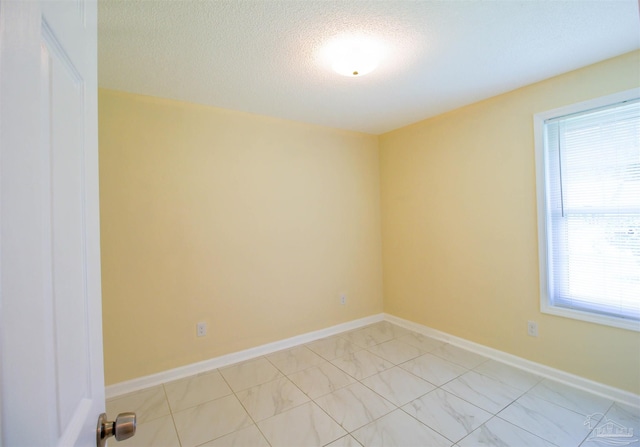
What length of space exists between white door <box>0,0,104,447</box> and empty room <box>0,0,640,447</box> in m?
0.02

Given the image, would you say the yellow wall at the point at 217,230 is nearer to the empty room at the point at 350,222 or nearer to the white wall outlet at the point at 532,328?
the empty room at the point at 350,222

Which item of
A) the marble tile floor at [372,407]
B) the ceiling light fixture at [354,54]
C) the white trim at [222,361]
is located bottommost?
the marble tile floor at [372,407]

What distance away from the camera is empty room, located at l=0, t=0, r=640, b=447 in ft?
5.37

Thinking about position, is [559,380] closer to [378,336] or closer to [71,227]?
[378,336]

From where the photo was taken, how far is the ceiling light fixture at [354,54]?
5.77 ft

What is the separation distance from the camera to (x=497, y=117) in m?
2.61

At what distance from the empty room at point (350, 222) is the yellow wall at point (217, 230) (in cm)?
2

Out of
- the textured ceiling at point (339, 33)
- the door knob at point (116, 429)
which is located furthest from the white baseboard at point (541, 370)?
the door knob at point (116, 429)

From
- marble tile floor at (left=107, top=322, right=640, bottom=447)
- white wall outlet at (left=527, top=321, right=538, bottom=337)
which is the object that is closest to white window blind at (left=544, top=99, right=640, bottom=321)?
white wall outlet at (left=527, top=321, right=538, bottom=337)

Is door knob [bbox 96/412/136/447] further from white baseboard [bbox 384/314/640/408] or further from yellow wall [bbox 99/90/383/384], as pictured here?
white baseboard [bbox 384/314/640/408]

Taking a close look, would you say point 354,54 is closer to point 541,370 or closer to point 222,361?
point 222,361

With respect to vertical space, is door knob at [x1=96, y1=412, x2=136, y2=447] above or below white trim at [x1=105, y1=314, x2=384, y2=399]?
above

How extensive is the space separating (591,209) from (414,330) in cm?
206

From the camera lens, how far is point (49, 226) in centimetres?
46
